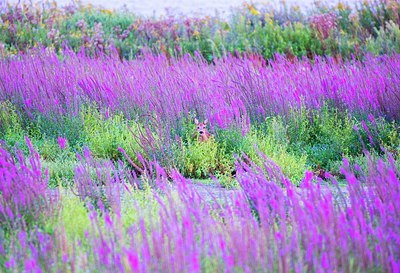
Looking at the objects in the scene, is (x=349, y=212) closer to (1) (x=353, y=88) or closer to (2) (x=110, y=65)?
(1) (x=353, y=88)

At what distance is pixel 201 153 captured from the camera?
5.41 metres

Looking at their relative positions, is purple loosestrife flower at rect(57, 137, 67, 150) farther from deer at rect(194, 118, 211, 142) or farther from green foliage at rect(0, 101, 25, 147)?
deer at rect(194, 118, 211, 142)

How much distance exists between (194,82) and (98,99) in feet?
3.38

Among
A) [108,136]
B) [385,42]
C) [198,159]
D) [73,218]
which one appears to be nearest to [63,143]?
[108,136]

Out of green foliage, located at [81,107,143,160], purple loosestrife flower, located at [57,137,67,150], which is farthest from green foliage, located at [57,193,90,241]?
green foliage, located at [81,107,143,160]

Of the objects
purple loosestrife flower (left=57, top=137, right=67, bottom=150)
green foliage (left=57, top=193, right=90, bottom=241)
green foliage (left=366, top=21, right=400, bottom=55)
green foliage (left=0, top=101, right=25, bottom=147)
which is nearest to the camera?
green foliage (left=57, top=193, right=90, bottom=241)

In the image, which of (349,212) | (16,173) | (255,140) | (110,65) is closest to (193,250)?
(349,212)

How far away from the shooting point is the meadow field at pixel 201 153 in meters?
2.66

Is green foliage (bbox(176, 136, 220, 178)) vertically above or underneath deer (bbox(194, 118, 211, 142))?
underneath

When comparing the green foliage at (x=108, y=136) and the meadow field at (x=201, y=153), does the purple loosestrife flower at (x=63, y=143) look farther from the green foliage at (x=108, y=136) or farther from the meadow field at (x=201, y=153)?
the green foliage at (x=108, y=136)

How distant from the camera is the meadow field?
266 cm

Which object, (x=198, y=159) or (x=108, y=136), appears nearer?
(x=198, y=159)

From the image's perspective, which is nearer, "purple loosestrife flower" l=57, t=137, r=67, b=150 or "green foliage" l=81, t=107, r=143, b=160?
"purple loosestrife flower" l=57, t=137, r=67, b=150

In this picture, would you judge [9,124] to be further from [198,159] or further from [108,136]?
[198,159]
